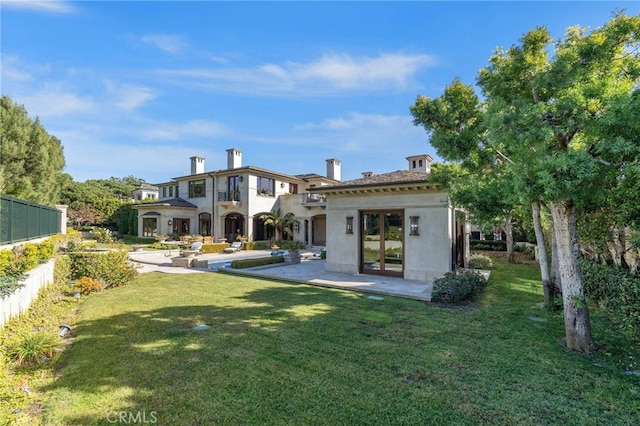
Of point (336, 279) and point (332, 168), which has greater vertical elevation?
point (332, 168)

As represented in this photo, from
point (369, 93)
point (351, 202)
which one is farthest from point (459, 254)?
point (369, 93)

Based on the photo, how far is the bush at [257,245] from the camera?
26.2m

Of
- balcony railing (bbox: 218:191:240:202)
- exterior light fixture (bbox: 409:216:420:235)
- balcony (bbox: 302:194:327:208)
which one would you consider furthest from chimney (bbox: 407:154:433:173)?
balcony railing (bbox: 218:191:240:202)

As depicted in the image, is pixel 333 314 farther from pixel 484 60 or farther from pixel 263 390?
pixel 484 60

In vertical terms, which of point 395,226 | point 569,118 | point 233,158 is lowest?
point 395,226

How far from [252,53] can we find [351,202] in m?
7.79

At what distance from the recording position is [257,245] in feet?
87.8

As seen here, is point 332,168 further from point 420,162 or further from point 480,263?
point 480,263

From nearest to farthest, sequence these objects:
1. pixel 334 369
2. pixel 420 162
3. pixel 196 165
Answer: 1. pixel 334 369
2. pixel 420 162
3. pixel 196 165

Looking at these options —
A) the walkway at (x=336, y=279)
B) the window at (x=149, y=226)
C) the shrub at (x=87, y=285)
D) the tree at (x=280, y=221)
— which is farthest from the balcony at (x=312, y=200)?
the shrub at (x=87, y=285)

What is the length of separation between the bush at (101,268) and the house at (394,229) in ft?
28.0

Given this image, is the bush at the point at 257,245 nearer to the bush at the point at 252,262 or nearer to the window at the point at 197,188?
the window at the point at 197,188

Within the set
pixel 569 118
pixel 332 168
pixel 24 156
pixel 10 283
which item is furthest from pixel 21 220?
pixel 332 168

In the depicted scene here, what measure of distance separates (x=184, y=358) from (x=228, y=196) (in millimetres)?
25135
